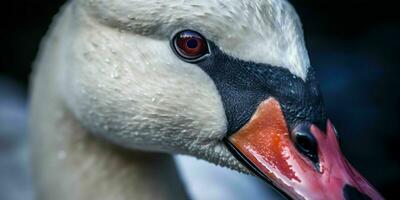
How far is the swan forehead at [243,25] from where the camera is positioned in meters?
2.20

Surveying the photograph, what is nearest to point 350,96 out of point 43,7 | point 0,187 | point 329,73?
point 329,73

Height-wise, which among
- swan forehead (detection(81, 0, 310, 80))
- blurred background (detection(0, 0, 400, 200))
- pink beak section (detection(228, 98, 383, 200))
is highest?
swan forehead (detection(81, 0, 310, 80))

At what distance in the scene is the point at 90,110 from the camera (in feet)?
8.11

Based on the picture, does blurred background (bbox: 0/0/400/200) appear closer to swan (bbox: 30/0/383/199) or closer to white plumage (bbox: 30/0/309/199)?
white plumage (bbox: 30/0/309/199)

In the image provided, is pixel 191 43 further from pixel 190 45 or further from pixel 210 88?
pixel 210 88

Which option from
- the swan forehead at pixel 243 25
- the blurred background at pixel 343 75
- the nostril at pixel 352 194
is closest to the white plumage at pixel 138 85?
the swan forehead at pixel 243 25

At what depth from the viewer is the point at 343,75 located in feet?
14.6

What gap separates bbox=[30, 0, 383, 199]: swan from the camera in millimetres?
2205

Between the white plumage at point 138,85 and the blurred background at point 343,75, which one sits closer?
the white plumage at point 138,85

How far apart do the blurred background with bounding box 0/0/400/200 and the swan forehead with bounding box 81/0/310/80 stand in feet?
6.15

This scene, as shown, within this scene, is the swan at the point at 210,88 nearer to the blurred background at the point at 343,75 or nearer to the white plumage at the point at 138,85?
the white plumage at the point at 138,85

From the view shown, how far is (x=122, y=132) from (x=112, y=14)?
318 millimetres

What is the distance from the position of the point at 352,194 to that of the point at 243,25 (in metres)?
0.48

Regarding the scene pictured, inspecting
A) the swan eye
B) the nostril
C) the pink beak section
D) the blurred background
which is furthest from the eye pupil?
the blurred background
